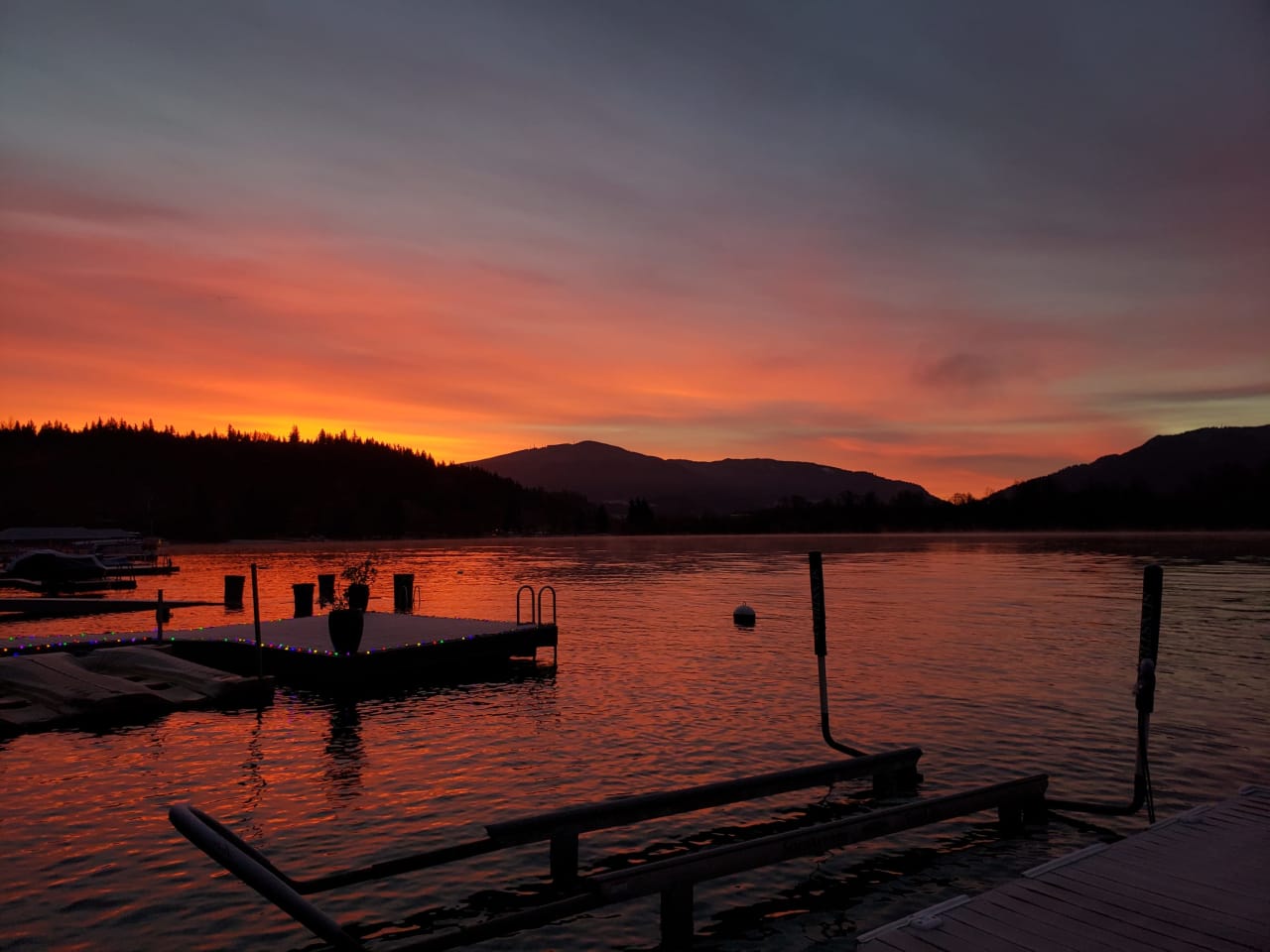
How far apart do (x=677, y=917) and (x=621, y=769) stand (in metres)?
7.12

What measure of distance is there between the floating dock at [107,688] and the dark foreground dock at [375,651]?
1.69 m

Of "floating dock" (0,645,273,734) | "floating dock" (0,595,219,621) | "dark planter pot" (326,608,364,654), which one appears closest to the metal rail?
"floating dock" (0,645,273,734)

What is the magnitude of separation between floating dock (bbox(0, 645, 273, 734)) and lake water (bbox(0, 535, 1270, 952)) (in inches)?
40.7

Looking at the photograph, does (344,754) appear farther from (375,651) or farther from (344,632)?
(375,651)

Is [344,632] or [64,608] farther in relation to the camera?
[64,608]

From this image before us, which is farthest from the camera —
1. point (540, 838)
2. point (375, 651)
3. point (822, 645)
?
point (375, 651)

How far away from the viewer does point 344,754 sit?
18.3 m

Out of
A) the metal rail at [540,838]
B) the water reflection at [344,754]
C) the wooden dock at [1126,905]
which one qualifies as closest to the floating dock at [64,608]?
the water reflection at [344,754]

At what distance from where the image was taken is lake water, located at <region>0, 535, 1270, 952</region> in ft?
34.7

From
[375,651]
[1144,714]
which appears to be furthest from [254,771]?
[1144,714]

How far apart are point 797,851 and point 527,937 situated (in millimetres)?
3156

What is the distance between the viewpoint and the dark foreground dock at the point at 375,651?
26.0 meters

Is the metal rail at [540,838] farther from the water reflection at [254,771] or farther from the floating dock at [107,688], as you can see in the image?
the floating dock at [107,688]

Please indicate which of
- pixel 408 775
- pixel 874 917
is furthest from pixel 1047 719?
pixel 408 775
